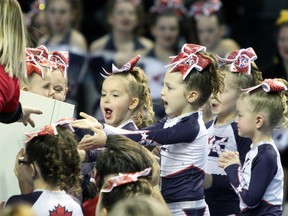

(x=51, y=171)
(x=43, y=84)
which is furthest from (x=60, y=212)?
(x=43, y=84)

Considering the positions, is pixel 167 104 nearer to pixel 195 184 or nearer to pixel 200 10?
pixel 195 184

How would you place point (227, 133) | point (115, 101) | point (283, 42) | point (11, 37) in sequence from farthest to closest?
1. point (283, 42)
2. point (227, 133)
3. point (115, 101)
4. point (11, 37)

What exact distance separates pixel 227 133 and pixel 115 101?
2.22ft

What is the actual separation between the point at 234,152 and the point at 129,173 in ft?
3.32

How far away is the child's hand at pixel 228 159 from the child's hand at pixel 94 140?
737mm

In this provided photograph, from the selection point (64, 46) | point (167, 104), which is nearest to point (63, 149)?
point (167, 104)

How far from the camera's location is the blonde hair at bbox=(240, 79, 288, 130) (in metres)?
5.63

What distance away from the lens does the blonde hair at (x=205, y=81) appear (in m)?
5.77

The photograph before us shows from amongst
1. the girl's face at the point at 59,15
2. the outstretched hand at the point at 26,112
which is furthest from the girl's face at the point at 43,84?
the girl's face at the point at 59,15

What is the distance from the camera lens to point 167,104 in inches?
228

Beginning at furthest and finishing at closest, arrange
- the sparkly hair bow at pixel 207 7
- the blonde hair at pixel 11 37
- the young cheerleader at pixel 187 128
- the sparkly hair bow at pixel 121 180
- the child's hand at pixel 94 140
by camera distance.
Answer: the sparkly hair bow at pixel 207 7
the young cheerleader at pixel 187 128
the child's hand at pixel 94 140
the blonde hair at pixel 11 37
the sparkly hair bow at pixel 121 180

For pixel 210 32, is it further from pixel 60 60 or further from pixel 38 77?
pixel 38 77

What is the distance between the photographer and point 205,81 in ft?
19.0

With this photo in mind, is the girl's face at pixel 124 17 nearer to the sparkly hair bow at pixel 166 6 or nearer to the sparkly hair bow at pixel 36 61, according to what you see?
the sparkly hair bow at pixel 166 6
